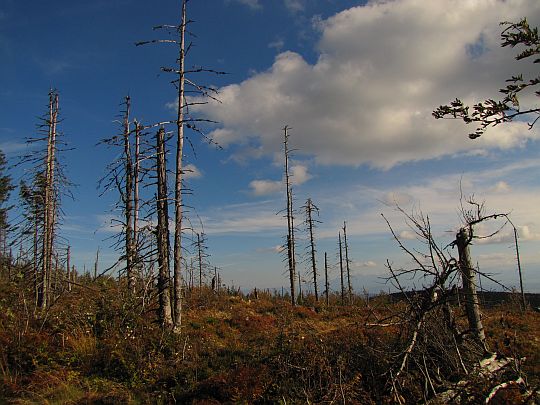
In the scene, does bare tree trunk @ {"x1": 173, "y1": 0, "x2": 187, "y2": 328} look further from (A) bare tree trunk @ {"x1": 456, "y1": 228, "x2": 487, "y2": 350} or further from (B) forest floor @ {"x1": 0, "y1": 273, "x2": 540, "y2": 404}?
(A) bare tree trunk @ {"x1": 456, "y1": 228, "x2": 487, "y2": 350}

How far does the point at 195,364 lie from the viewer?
34.6 ft

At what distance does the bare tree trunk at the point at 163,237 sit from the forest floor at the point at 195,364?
22.8 inches

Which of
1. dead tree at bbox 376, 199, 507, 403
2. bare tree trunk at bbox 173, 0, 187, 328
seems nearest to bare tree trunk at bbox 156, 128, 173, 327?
bare tree trunk at bbox 173, 0, 187, 328

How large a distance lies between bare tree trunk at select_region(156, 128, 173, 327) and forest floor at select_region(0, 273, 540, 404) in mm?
579

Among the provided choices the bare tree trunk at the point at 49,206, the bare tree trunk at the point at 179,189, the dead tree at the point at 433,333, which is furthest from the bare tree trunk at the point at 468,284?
the bare tree trunk at the point at 49,206

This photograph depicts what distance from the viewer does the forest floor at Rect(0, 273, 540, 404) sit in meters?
7.17

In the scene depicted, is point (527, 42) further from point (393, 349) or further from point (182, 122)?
point (182, 122)

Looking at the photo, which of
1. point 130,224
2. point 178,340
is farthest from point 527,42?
point 130,224

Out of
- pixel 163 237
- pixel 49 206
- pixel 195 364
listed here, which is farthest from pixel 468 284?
pixel 49 206

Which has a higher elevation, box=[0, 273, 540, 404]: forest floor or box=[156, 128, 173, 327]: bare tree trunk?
box=[156, 128, 173, 327]: bare tree trunk

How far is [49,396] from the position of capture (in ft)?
28.2

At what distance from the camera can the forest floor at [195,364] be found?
7.17 m

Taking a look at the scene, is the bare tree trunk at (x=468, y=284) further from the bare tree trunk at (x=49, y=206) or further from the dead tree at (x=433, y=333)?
the bare tree trunk at (x=49, y=206)

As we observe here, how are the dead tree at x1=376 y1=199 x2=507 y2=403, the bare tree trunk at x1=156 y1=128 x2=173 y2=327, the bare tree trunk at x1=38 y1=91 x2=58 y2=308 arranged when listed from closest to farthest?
the dead tree at x1=376 y1=199 x2=507 y2=403, the bare tree trunk at x1=156 y1=128 x2=173 y2=327, the bare tree trunk at x1=38 y1=91 x2=58 y2=308
